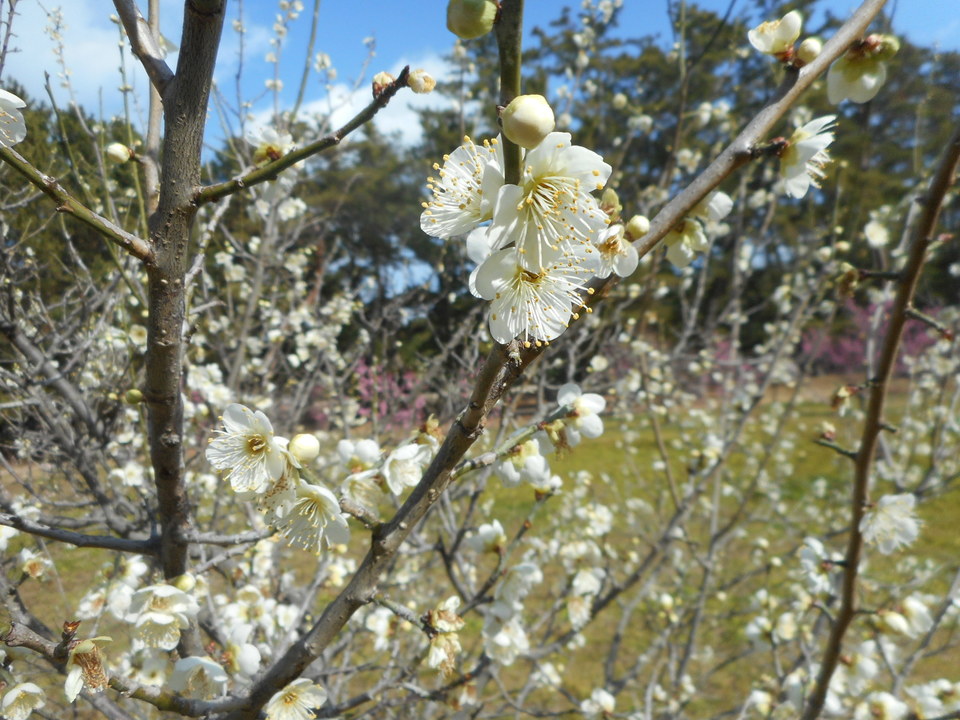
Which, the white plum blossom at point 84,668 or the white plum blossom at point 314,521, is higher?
the white plum blossom at point 314,521

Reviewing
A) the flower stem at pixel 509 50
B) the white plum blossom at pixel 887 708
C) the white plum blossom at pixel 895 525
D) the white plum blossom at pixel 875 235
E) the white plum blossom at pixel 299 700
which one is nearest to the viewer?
the flower stem at pixel 509 50

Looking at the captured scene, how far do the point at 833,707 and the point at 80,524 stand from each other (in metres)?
2.78

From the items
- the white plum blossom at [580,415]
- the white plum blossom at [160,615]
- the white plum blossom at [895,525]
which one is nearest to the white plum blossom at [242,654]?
the white plum blossom at [160,615]

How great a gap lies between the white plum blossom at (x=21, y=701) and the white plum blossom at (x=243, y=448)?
2.02 feet

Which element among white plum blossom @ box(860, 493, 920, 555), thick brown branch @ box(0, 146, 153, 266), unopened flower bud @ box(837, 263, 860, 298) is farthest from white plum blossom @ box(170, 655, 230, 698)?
white plum blossom @ box(860, 493, 920, 555)

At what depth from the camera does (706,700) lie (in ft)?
13.3

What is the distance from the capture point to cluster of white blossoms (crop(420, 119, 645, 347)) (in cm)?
71

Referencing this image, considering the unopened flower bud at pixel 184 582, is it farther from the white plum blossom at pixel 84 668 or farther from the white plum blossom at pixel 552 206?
the white plum blossom at pixel 552 206

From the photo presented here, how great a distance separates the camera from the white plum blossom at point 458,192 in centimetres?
82

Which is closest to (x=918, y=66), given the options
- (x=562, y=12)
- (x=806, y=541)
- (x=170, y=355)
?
(x=806, y=541)

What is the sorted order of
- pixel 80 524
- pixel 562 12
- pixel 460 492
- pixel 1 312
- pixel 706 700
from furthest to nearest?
pixel 562 12 → pixel 706 700 → pixel 460 492 → pixel 1 312 → pixel 80 524

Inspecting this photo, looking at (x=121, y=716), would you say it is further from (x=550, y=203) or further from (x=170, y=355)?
(x=550, y=203)

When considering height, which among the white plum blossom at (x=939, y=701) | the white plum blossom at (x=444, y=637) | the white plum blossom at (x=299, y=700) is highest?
the white plum blossom at (x=939, y=701)

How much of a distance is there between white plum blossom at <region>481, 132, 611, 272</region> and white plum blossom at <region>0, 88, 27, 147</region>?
0.86 m
